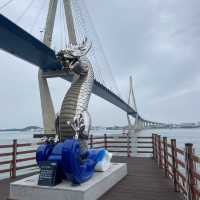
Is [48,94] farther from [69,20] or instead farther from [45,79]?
[69,20]

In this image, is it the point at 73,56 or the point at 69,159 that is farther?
the point at 73,56

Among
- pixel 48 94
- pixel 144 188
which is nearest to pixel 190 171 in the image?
pixel 144 188

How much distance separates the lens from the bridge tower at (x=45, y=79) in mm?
18578

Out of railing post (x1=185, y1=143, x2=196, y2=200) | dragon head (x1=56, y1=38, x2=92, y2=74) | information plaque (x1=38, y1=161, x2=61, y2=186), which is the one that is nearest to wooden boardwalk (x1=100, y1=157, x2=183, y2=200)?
information plaque (x1=38, y1=161, x2=61, y2=186)

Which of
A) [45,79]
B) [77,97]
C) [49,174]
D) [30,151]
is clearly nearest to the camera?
[49,174]

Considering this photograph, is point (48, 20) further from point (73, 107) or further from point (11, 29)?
point (73, 107)

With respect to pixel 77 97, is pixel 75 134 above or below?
below

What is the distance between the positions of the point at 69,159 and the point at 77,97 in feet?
5.19

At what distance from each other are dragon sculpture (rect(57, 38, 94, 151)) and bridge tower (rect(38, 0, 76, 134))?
12.4 meters

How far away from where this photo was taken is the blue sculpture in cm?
438

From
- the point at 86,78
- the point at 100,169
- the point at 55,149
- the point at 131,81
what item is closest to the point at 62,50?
the point at 86,78

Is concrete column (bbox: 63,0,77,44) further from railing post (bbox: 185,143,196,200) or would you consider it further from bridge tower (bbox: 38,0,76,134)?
railing post (bbox: 185,143,196,200)

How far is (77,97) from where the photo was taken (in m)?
5.61

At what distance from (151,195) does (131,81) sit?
160 ft
